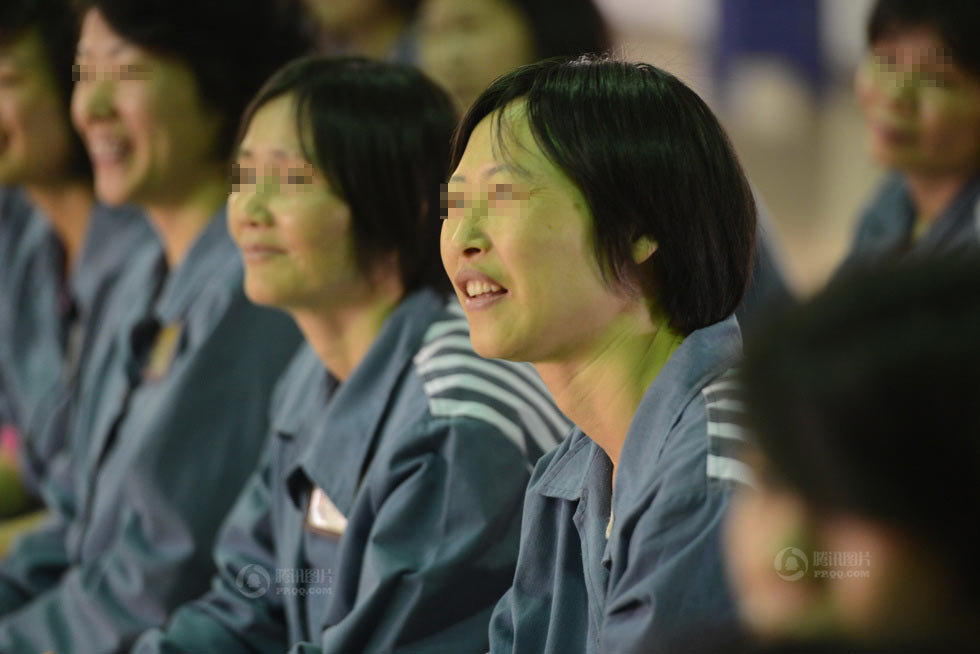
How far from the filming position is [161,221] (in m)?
2.40

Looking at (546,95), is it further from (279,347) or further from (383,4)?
(383,4)

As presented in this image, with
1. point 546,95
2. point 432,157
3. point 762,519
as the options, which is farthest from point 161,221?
point 762,519

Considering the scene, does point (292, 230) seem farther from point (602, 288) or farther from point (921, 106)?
point (921, 106)

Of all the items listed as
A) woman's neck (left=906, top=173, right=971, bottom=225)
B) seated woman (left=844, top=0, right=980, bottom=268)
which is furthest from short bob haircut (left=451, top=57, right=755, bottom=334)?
woman's neck (left=906, top=173, right=971, bottom=225)

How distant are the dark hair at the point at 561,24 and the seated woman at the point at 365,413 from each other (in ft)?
2.09

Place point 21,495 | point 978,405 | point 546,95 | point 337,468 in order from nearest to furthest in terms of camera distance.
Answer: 1. point 978,405
2. point 546,95
3. point 337,468
4. point 21,495

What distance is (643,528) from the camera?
1054 mm

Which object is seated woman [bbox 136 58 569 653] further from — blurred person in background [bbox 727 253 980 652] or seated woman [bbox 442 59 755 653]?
blurred person in background [bbox 727 253 980 652]

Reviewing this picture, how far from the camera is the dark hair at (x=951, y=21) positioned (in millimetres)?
2029

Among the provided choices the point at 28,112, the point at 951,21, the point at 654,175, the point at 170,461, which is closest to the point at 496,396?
the point at 654,175

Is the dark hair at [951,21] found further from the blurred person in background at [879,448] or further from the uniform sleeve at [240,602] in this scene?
the blurred person in background at [879,448]

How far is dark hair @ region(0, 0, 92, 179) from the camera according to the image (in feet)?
8.85

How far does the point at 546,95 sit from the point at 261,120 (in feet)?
2.26

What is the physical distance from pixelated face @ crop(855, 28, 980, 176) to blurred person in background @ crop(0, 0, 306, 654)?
1069 millimetres
